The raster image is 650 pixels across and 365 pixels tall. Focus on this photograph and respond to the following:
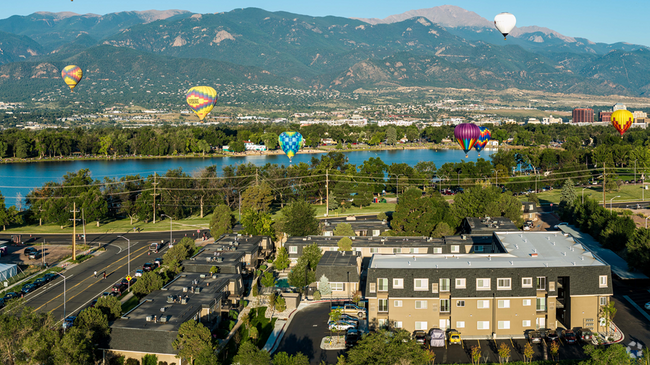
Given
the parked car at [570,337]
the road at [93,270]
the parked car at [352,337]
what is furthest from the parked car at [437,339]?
the road at [93,270]

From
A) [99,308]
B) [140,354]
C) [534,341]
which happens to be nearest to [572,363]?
[534,341]

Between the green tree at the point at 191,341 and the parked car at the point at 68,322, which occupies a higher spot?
the green tree at the point at 191,341

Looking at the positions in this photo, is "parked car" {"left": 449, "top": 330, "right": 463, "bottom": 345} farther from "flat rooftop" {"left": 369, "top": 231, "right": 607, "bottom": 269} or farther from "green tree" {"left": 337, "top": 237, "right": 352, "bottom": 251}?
"green tree" {"left": 337, "top": 237, "right": 352, "bottom": 251}

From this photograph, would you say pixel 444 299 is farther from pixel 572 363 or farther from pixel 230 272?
pixel 230 272

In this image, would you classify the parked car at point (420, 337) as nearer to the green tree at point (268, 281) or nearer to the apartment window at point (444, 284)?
the apartment window at point (444, 284)

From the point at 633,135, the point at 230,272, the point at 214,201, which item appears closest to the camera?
the point at 230,272

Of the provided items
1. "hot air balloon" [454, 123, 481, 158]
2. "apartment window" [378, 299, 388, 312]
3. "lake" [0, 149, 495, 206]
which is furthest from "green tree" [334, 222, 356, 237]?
"lake" [0, 149, 495, 206]

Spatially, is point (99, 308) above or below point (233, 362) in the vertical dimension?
above
